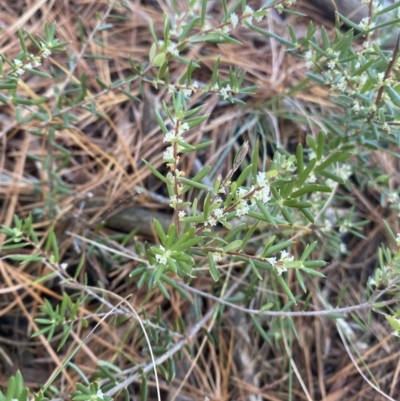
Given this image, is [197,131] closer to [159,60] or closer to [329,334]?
[159,60]

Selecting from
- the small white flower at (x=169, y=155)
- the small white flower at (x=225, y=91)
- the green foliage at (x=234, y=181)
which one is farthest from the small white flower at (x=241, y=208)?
the small white flower at (x=225, y=91)

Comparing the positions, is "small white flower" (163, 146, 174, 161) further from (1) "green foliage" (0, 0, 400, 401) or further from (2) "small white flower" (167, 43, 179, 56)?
(2) "small white flower" (167, 43, 179, 56)

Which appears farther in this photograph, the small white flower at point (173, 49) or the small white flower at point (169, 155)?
the small white flower at point (173, 49)

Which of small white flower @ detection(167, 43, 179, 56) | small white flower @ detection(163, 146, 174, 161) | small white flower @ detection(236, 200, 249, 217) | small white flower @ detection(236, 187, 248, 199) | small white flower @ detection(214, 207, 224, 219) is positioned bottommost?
small white flower @ detection(214, 207, 224, 219)

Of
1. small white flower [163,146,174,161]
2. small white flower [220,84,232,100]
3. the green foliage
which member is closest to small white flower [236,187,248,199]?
the green foliage

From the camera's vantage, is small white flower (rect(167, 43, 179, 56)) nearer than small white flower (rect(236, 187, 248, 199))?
No

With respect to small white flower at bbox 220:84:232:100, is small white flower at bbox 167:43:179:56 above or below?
above

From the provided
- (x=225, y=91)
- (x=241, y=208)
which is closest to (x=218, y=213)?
(x=241, y=208)

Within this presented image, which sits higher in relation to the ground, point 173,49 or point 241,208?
point 173,49

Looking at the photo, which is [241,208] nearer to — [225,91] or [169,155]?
[169,155]

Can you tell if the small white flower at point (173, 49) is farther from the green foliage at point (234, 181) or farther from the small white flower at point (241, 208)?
the small white flower at point (241, 208)

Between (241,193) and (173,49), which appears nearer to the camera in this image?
(241,193)
